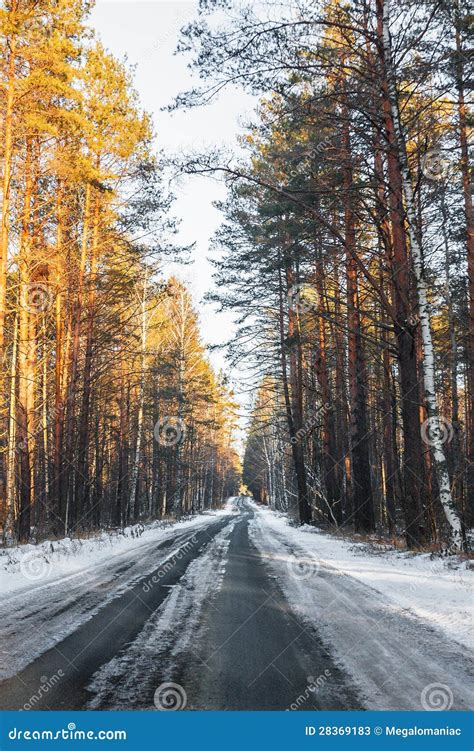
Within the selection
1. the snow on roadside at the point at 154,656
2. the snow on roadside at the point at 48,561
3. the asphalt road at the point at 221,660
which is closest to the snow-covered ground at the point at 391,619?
the asphalt road at the point at 221,660

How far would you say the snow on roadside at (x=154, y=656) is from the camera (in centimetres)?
298

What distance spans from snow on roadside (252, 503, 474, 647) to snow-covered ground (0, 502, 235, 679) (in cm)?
325

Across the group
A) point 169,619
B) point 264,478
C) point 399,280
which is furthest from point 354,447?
point 264,478

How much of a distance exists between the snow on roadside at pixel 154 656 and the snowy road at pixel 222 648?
11mm

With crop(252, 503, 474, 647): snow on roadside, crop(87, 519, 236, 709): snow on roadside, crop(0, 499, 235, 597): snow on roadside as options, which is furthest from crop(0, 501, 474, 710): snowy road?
crop(0, 499, 235, 597): snow on roadside

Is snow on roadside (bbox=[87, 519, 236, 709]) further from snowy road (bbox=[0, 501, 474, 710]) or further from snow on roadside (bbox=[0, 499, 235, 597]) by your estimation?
snow on roadside (bbox=[0, 499, 235, 597])

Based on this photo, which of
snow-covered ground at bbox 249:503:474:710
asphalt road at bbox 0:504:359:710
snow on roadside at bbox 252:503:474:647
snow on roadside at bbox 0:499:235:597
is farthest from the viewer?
snow on roadside at bbox 0:499:235:597

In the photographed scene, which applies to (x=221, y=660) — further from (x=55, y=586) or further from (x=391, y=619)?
(x=55, y=586)

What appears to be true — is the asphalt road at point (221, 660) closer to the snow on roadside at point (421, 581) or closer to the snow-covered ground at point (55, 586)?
the snow-covered ground at point (55, 586)

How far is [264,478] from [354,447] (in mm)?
65785

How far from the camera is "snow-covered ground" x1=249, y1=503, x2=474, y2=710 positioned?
3.20m

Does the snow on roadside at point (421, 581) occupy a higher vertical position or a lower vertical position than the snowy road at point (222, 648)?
lower

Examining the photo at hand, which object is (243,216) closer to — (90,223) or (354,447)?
(90,223)

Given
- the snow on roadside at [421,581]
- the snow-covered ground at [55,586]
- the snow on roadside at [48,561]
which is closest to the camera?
the snow-covered ground at [55,586]
